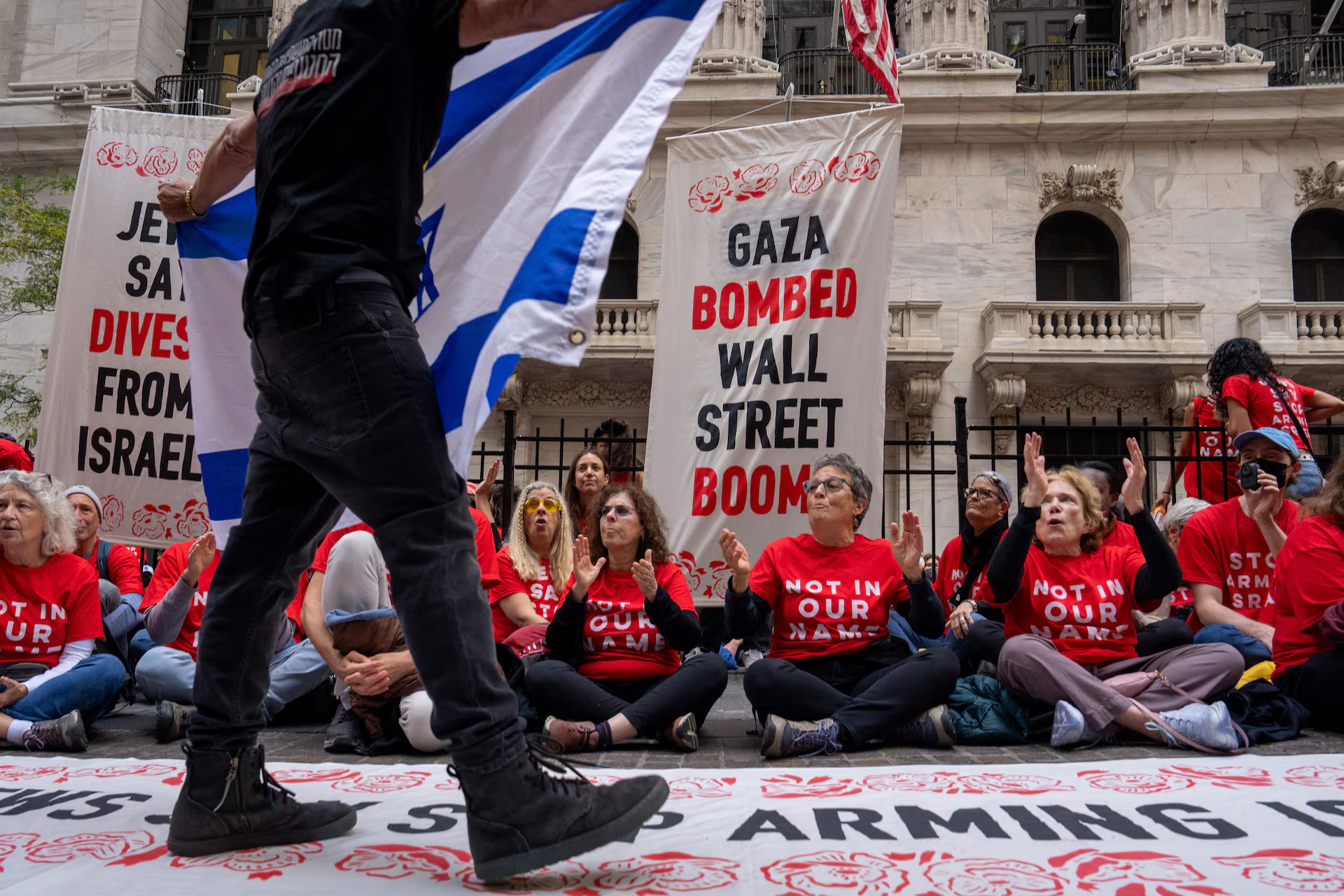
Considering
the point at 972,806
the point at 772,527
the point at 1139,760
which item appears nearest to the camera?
the point at 972,806

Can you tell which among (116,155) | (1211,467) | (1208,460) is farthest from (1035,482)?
(116,155)

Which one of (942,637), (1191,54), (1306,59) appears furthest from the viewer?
(1306,59)

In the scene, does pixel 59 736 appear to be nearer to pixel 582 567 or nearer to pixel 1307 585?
pixel 582 567

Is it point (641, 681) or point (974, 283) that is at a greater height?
point (974, 283)

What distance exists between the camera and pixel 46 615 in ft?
14.1

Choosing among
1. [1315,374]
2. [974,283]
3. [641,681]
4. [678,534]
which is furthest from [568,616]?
[1315,374]

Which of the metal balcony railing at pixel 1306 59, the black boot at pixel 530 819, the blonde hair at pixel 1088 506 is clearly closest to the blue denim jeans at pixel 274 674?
the black boot at pixel 530 819

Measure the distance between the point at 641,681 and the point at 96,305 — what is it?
13.1ft

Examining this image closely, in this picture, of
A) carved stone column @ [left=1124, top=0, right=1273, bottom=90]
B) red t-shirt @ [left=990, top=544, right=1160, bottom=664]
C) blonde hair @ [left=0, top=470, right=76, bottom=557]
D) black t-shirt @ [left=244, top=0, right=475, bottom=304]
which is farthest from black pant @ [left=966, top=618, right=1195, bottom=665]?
carved stone column @ [left=1124, top=0, right=1273, bottom=90]

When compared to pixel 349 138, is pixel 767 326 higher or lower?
higher

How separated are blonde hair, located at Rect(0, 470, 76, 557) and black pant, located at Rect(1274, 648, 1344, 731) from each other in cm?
549

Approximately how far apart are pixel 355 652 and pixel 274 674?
32.8 inches

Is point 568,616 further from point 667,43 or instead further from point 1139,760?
point 667,43

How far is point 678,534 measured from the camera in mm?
5430
